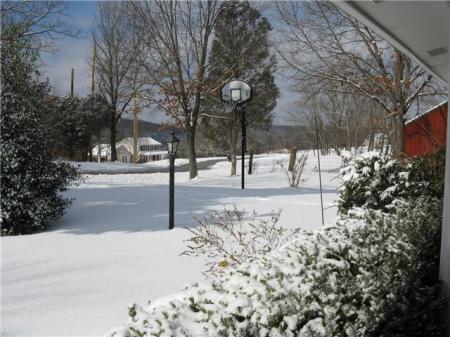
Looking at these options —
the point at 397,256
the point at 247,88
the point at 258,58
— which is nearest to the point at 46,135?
the point at 397,256

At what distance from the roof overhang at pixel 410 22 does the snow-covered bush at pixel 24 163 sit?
18.3ft

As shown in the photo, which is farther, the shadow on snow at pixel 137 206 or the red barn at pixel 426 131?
the red barn at pixel 426 131

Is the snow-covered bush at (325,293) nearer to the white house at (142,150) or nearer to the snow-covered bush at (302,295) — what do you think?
the snow-covered bush at (302,295)

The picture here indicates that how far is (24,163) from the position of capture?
22.5 ft

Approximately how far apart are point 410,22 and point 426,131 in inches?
517

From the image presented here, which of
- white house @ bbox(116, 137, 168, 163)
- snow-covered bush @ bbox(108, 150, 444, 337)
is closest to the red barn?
snow-covered bush @ bbox(108, 150, 444, 337)

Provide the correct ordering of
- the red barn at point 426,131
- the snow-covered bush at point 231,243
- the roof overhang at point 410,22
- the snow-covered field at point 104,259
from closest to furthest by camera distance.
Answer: the roof overhang at point 410,22 → the snow-covered field at point 104,259 → the snow-covered bush at point 231,243 → the red barn at point 426,131

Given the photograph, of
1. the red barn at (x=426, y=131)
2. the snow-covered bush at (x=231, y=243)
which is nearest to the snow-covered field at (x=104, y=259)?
the snow-covered bush at (x=231, y=243)

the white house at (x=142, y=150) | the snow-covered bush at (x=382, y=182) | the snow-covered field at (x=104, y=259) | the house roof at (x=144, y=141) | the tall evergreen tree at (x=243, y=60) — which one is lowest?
the snow-covered field at (x=104, y=259)

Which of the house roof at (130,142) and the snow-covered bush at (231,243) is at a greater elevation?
the house roof at (130,142)

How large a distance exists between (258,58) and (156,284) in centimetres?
1793

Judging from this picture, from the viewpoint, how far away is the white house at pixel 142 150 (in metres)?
36.8

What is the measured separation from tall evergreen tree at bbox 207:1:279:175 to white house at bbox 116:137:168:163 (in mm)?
13804

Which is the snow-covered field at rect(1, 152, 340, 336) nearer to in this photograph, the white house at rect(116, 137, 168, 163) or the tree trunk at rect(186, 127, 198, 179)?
the tree trunk at rect(186, 127, 198, 179)
